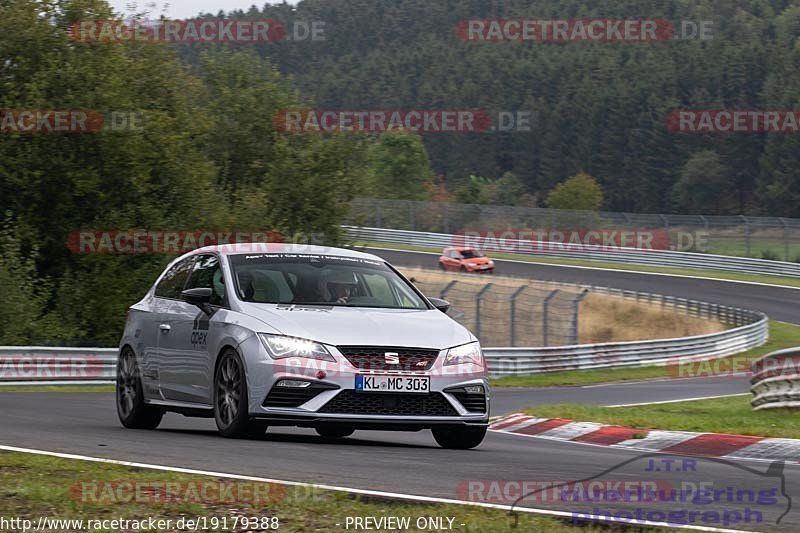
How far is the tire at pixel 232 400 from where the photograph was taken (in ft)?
31.0

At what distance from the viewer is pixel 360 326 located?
9562 mm

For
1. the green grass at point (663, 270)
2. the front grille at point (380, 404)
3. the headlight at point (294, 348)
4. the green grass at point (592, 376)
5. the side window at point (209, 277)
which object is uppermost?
the side window at point (209, 277)

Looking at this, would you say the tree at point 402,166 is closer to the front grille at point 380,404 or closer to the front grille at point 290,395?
the front grille at point 380,404

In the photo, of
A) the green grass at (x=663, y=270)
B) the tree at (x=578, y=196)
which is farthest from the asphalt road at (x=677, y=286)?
the tree at (x=578, y=196)

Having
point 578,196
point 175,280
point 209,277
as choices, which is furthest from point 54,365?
point 578,196

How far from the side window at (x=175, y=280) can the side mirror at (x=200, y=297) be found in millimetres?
847

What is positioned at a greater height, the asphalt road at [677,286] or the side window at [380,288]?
the side window at [380,288]

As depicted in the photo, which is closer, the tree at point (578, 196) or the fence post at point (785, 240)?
the fence post at point (785, 240)

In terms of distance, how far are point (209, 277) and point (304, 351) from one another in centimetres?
181

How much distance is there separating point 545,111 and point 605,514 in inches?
4923

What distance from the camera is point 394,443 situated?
416 inches

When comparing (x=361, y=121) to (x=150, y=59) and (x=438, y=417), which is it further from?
(x=438, y=417)

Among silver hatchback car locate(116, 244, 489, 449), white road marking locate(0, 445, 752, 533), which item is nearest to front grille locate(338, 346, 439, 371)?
silver hatchback car locate(116, 244, 489, 449)

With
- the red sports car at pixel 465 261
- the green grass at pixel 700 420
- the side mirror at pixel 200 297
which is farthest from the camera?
the red sports car at pixel 465 261
